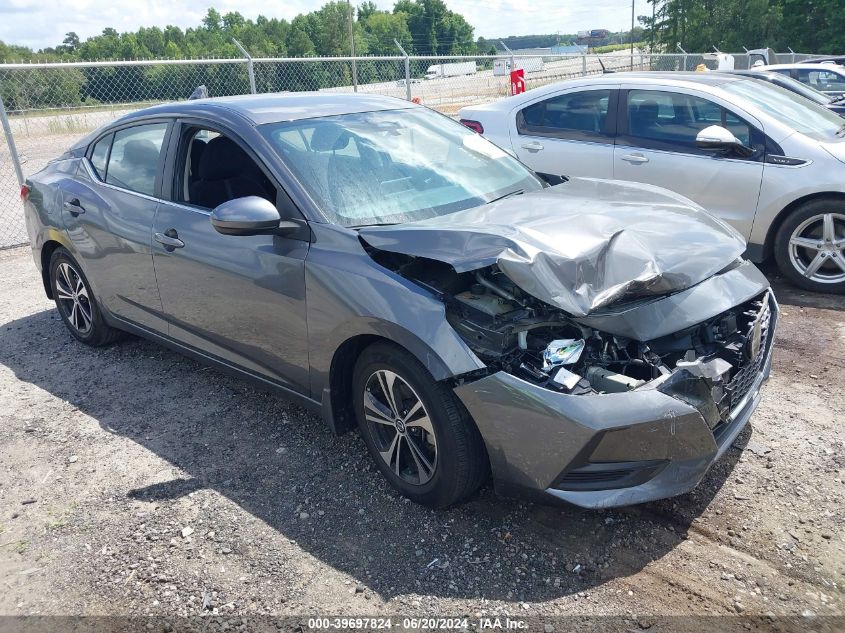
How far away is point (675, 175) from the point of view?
241 inches

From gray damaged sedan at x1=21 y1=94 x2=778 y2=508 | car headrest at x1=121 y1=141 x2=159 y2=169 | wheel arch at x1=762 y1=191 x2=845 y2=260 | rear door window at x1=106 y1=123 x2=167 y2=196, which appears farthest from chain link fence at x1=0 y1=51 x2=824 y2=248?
gray damaged sedan at x1=21 y1=94 x2=778 y2=508

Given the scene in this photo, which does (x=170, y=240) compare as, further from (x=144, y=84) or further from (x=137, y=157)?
(x=144, y=84)

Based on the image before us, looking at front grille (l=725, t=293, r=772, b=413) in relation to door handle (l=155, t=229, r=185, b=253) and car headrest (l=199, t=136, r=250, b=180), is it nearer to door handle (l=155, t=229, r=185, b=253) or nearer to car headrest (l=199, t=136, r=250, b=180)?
car headrest (l=199, t=136, r=250, b=180)

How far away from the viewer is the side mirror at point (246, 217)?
10.5 ft

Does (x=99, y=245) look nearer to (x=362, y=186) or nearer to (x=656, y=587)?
(x=362, y=186)

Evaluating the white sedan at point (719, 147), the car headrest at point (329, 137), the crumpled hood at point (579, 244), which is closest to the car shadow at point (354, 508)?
the crumpled hood at point (579, 244)

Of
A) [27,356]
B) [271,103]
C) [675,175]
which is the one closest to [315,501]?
[271,103]

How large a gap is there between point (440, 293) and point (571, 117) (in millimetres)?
4588

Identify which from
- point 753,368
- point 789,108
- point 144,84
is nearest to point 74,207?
point 753,368

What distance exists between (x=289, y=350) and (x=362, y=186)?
90 cm

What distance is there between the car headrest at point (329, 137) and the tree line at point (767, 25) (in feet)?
139

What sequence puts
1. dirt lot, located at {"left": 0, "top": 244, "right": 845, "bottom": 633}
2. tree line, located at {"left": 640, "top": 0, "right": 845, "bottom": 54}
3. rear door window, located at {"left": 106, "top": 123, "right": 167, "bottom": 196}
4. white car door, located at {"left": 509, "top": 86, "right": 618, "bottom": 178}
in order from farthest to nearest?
tree line, located at {"left": 640, "top": 0, "right": 845, "bottom": 54}, white car door, located at {"left": 509, "top": 86, "right": 618, "bottom": 178}, rear door window, located at {"left": 106, "top": 123, "right": 167, "bottom": 196}, dirt lot, located at {"left": 0, "top": 244, "right": 845, "bottom": 633}

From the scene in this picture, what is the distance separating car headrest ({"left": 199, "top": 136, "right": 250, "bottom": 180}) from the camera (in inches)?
154

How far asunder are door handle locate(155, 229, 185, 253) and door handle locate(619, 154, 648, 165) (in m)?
4.18
